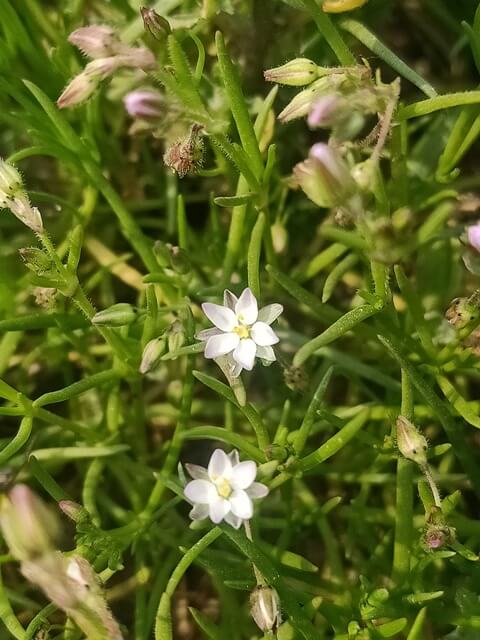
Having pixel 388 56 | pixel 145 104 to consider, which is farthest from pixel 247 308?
pixel 388 56

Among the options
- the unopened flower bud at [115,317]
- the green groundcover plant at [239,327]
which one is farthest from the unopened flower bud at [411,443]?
the unopened flower bud at [115,317]

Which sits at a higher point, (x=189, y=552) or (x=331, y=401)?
(x=189, y=552)

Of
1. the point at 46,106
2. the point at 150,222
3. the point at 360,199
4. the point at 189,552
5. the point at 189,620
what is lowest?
the point at 189,620

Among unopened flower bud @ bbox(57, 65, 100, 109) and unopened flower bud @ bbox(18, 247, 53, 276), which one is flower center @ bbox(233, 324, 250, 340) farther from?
unopened flower bud @ bbox(57, 65, 100, 109)

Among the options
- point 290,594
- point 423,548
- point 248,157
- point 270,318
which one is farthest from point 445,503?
point 248,157

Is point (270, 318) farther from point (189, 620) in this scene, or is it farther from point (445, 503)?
point (189, 620)

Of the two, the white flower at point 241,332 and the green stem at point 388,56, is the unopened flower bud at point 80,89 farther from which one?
the green stem at point 388,56
